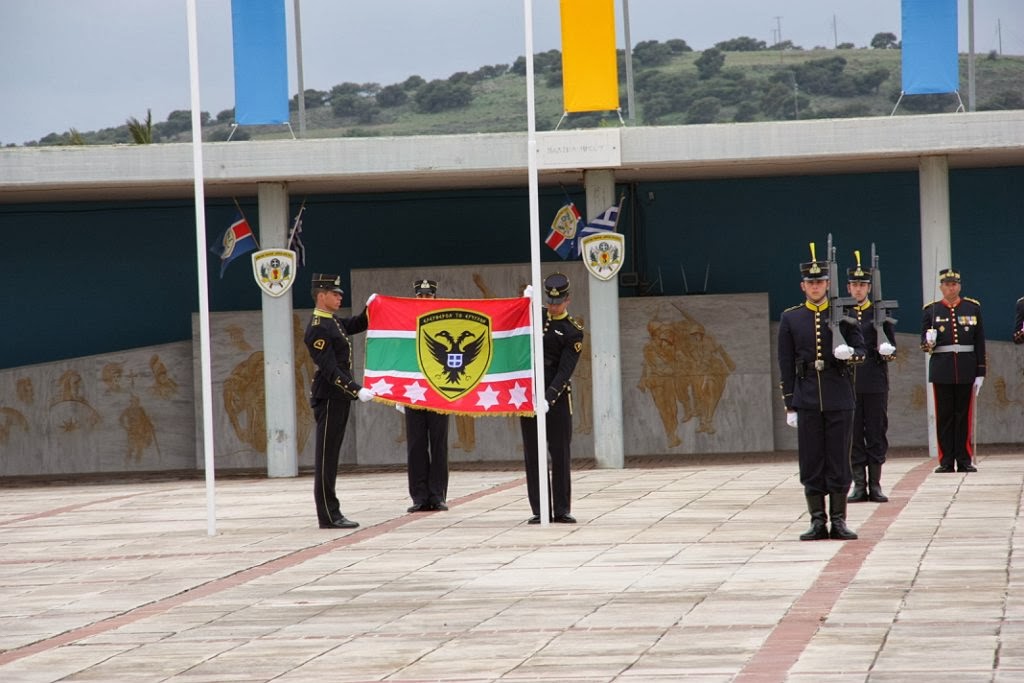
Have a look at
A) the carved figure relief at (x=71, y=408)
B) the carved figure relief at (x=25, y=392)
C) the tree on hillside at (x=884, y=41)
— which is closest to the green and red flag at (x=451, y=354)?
the carved figure relief at (x=71, y=408)

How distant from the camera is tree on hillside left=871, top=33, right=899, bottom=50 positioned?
2189 inches

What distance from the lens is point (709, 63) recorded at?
54781mm

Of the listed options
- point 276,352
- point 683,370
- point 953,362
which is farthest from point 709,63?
point 953,362

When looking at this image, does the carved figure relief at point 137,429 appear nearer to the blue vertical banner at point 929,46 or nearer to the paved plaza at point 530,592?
the paved plaza at point 530,592

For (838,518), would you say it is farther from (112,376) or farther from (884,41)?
(884,41)

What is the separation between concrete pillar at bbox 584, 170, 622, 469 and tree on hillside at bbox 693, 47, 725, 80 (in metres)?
36.5

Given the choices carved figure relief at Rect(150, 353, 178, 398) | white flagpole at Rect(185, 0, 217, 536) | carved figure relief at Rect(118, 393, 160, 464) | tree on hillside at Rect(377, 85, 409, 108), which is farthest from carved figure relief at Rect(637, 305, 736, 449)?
tree on hillside at Rect(377, 85, 409, 108)

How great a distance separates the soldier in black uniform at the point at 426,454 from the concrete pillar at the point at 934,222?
697cm

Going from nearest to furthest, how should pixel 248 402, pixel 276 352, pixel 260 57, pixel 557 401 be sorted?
pixel 557 401 < pixel 276 352 < pixel 260 57 < pixel 248 402

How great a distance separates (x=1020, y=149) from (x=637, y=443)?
5.90 m

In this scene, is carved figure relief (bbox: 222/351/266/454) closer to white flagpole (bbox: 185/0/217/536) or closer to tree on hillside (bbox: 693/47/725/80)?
white flagpole (bbox: 185/0/217/536)

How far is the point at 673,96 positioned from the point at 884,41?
9.47m

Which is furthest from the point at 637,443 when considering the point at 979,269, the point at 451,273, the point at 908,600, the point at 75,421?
the point at 908,600

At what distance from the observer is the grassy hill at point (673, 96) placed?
163 feet
